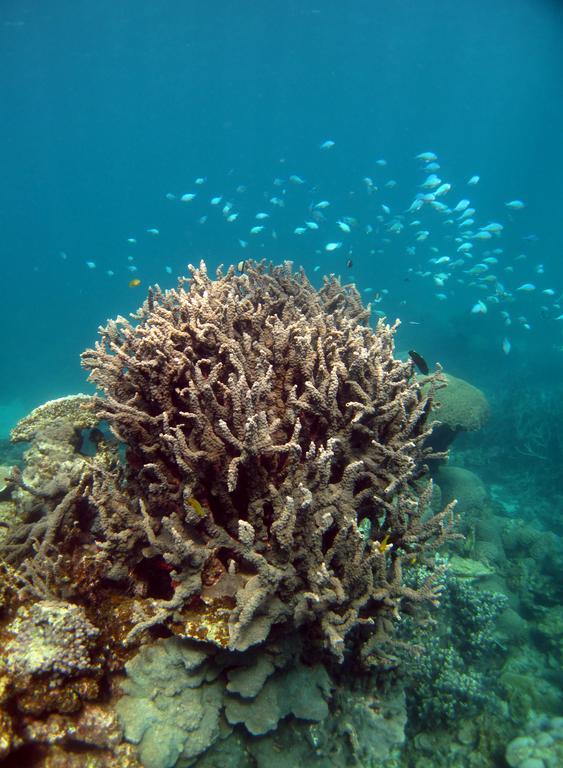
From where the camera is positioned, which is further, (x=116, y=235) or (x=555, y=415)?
(x=116, y=235)

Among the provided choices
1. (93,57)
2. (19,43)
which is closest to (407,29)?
(93,57)

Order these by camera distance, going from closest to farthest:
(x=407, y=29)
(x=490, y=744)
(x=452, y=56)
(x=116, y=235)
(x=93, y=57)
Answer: (x=490, y=744) → (x=93, y=57) → (x=407, y=29) → (x=116, y=235) → (x=452, y=56)

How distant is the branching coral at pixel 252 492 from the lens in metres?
2.66

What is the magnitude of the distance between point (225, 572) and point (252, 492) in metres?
0.57

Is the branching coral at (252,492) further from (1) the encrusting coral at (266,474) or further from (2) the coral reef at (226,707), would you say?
(2) the coral reef at (226,707)

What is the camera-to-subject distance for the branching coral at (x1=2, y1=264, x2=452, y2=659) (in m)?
2.66

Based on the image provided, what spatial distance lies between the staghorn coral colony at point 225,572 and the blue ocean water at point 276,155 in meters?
23.0

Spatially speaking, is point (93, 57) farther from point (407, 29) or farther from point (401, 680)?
point (401, 680)

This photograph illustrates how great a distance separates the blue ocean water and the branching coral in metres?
22.7

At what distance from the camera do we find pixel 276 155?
9231 cm

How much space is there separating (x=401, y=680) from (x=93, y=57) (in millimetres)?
84074

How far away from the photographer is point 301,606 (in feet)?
8.60

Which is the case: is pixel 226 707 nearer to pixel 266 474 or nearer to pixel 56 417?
pixel 266 474

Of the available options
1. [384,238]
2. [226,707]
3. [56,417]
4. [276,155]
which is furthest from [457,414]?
[276,155]
